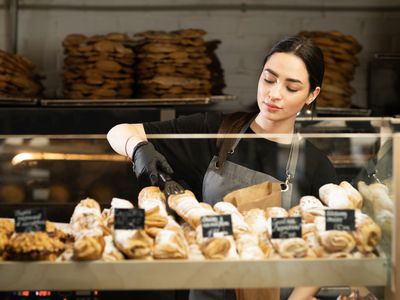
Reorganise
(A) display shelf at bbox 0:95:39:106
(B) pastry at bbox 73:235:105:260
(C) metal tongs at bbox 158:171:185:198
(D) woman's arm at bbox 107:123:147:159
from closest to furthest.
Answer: (B) pastry at bbox 73:235:105:260, (C) metal tongs at bbox 158:171:185:198, (D) woman's arm at bbox 107:123:147:159, (A) display shelf at bbox 0:95:39:106

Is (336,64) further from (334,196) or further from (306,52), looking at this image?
(334,196)

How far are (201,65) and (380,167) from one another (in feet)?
8.38

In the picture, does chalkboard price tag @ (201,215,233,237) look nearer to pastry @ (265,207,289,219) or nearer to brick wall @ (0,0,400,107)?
pastry @ (265,207,289,219)

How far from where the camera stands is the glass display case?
1449 millimetres

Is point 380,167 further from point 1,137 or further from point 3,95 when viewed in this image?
point 3,95

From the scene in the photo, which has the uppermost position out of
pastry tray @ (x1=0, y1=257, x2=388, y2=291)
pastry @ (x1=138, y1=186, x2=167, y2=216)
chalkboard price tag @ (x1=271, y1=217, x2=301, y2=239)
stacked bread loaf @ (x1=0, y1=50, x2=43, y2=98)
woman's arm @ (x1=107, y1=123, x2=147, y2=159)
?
stacked bread loaf @ (x1=0, y1=50, x2=43, y2=98)

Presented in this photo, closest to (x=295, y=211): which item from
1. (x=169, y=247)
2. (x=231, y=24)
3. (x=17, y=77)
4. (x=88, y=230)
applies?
(x=169, y=247)

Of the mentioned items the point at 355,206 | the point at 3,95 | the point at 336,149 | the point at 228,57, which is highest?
the point at 228,57

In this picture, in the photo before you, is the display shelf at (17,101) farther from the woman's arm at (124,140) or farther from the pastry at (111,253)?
the pastry at (111,253)

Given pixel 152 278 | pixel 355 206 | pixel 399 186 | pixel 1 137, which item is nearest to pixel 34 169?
pixel 1 137

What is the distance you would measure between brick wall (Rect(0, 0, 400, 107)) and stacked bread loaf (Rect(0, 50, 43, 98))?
0.34 meters

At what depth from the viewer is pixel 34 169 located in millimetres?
2051

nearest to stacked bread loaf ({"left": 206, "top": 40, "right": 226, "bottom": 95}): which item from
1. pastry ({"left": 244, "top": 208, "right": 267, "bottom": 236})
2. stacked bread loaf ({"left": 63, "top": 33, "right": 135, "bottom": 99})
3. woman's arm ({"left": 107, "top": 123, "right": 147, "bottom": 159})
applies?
stacked bread loaf ({"left": 63, "top": 33, "right": 135, "bottom": 99})

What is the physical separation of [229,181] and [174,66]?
7.58 ft
